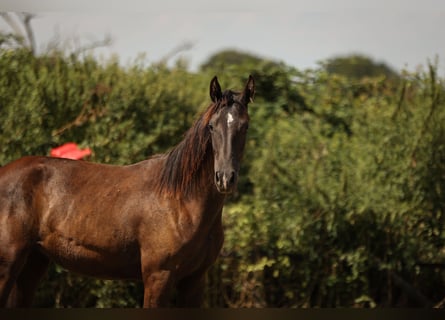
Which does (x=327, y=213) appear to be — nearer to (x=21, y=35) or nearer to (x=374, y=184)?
(x=374, y=184)

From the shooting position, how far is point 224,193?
4992mm

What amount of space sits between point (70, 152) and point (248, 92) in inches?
105

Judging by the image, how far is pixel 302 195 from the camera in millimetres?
7840

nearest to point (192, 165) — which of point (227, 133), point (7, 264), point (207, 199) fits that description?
point (207, 199)

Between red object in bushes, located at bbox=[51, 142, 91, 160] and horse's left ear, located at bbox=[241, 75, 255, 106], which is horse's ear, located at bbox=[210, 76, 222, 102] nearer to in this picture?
horse's left ear, located at bbox=[241, 75, 255, 106]

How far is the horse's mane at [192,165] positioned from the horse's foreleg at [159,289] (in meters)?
0.56

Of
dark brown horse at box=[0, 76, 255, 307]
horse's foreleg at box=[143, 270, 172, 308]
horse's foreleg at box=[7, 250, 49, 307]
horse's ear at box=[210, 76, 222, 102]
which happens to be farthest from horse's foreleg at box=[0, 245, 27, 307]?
horse's ear at box=[210, 76, 222, 102]

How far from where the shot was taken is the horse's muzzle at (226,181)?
4820mm

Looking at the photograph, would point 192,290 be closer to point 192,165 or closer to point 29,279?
point 192,165

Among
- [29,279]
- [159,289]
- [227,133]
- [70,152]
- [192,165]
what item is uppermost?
[227,133]

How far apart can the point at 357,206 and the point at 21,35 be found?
13.8ft

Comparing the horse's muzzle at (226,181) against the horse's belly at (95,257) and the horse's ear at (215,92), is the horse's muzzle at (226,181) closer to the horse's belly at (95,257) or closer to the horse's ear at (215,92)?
the horse's ear at (215,92)

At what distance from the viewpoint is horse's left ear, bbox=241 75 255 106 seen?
5163 millimetres

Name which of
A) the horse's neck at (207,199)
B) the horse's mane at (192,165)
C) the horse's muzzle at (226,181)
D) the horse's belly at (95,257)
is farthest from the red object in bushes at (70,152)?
the horse's muzzle at (226,181)
